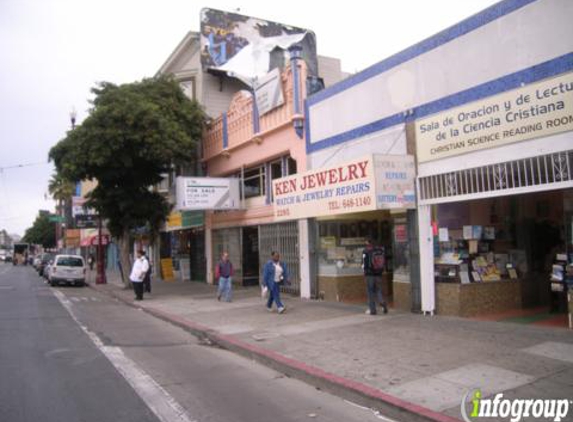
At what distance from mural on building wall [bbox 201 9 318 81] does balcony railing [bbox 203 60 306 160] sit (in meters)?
2.83

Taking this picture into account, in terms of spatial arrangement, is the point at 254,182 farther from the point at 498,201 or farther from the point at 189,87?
the point at 498,201

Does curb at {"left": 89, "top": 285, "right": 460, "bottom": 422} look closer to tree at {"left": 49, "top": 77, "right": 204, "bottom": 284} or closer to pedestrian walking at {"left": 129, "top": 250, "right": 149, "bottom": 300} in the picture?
pedestrian walking at {"left": 129, "top": 250, "right": 149, "bottom": 300}

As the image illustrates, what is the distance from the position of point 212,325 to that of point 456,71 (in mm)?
7518

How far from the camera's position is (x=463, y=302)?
35.8 ft

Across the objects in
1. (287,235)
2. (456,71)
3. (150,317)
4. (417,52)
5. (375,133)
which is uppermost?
(417,52)

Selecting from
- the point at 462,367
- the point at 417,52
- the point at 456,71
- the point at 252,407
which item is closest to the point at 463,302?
the point at 462,367

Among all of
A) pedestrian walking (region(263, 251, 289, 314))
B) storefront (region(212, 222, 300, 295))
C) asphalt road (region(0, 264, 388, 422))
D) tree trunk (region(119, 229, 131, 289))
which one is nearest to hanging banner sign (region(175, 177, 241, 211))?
storefront (region(212, 222, 300, 295))

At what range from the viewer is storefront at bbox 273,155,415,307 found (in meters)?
11.4

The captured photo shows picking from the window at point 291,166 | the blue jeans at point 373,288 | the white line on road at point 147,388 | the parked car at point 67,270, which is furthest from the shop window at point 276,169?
the parked car at point 67,270

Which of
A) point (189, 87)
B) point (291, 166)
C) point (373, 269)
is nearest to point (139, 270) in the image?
point (291, 166)

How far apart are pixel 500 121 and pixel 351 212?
12.7 feet

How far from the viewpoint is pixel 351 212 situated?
1230 centimetres

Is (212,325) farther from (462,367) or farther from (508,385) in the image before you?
(508,385)

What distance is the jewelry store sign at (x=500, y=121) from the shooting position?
8828 millimetres
